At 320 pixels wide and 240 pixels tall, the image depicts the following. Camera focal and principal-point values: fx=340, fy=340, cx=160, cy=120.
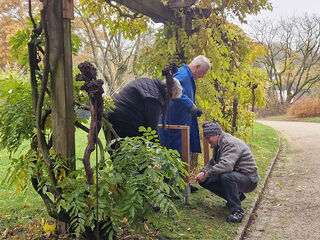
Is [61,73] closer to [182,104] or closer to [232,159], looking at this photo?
[232,159]

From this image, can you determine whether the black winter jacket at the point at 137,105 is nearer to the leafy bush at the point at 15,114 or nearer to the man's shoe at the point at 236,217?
the leafy bush at the point at 15,114

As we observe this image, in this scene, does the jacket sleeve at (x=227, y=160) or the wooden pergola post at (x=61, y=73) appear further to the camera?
the jacket sleeve at (x=227, y=160)

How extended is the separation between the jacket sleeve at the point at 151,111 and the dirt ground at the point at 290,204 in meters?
1.69

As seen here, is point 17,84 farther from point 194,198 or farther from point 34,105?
point 194,198

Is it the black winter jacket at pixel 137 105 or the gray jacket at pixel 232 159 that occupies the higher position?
the black winter jacket at pixel 137 105

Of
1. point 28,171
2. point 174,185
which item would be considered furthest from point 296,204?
point 28,171

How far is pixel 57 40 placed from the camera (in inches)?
99.9

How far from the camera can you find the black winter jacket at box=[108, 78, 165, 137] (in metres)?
3.40

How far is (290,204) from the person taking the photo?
5039mm

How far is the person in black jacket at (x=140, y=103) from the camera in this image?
3383 mm

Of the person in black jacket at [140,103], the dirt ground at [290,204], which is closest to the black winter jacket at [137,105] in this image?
the person in black jacket at [140,103]

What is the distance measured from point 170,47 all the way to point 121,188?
3.79 m

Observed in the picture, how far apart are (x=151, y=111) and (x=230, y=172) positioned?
1345mm

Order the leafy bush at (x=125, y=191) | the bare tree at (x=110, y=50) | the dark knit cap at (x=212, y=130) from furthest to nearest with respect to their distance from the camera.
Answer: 1. the bare tree at (x=110, y=50)
2. the dark knit cap at (x=212, y=130)
3. the leafy bush at (x=125, y=191)
